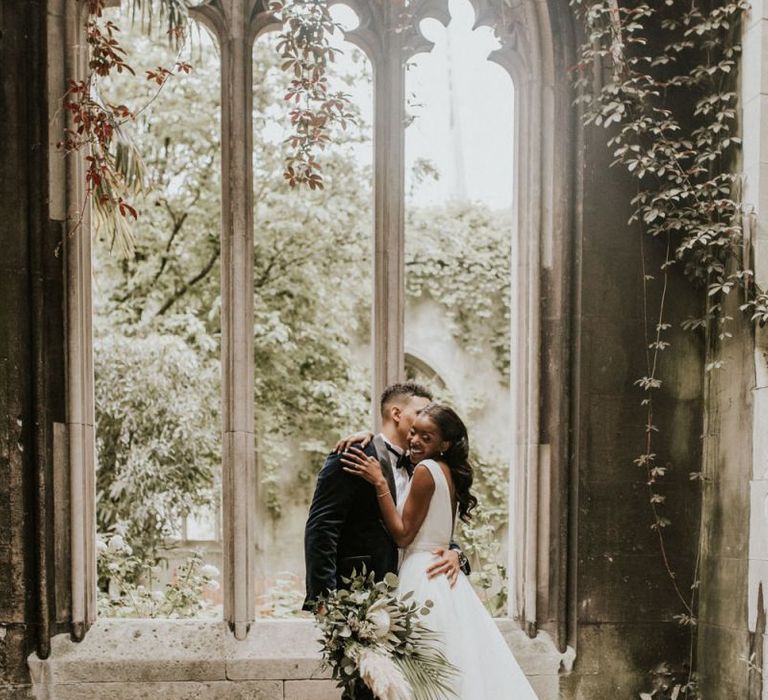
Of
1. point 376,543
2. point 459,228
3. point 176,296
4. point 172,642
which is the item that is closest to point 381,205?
point 376,543

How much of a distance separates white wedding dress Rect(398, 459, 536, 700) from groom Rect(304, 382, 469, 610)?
5cm

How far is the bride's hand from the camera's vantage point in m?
2.62

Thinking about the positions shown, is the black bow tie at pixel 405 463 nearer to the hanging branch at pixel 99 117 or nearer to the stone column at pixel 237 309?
the stone column at pixel 237 309

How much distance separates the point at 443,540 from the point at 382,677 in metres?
0.61

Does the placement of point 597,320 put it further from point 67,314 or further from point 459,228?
point 459,228

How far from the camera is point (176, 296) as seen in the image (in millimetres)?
6770

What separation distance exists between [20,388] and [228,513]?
97 centimetres

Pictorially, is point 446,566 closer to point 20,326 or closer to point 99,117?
point 20,326

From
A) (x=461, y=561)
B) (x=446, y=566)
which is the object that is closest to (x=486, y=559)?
(x=461, y=561)

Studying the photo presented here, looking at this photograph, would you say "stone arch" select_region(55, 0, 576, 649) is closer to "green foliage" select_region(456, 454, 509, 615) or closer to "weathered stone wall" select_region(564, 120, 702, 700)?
"weathered stone wall" select_region(564, 120, 702, 700)

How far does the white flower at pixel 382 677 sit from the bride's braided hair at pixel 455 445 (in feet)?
2.11

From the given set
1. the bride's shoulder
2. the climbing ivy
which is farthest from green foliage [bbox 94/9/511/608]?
the bride's shoulder

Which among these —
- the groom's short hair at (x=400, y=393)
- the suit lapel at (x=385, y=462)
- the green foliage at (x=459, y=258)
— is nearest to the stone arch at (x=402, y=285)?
the groom's short hair at (x=400, y=393)

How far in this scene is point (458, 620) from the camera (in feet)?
8.71
